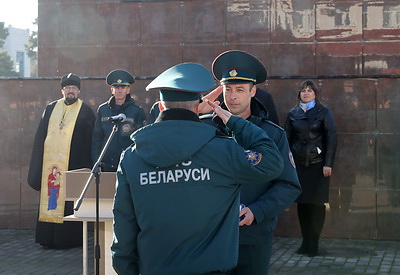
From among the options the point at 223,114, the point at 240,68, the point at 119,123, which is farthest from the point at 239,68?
the point at 119,123

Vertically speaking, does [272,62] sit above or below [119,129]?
above

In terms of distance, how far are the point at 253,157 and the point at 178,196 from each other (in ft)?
1.33

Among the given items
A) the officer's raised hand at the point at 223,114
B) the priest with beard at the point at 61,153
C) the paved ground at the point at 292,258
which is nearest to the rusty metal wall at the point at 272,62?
the paved ground at the point at 292,258

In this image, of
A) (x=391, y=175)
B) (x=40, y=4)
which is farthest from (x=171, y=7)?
(x=391, y=175)

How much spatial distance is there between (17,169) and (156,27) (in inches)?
113

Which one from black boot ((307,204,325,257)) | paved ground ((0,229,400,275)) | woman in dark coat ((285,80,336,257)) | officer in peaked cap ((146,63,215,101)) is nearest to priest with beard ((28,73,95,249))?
paved ground ((0,229,400,275))

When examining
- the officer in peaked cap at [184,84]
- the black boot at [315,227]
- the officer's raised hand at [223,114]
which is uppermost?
the officer in peaked cap at [184,84]

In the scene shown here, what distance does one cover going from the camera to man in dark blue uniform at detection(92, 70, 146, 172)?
26.9 ft

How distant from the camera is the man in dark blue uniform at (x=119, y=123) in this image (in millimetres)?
8211

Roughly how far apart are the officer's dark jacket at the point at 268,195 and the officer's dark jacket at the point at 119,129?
4.10 m

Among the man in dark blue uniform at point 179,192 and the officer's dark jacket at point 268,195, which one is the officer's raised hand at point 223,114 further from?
the officer's dark jacket at point 268,195

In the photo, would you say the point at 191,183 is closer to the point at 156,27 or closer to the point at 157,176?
the point at 157,176

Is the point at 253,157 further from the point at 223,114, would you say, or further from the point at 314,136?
the point at 314,136

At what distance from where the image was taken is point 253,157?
3.25 meters
